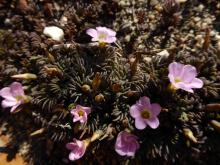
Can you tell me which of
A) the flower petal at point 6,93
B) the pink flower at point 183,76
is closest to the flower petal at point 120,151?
the pink flower at point 183,76

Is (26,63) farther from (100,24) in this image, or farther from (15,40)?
(100,24)

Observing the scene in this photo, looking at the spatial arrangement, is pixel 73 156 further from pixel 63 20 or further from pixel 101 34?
pixel 63 20

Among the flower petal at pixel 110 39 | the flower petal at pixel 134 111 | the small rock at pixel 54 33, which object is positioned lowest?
the flower petal at pixel 134 111

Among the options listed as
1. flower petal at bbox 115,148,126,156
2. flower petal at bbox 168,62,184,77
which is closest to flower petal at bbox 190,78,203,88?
flower petal at bbox 168,62,184,77

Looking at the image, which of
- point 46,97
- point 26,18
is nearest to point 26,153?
point 46,97

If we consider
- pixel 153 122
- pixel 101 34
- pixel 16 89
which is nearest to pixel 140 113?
pixel 153 122

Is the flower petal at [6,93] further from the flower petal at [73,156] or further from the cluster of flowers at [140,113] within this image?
the flower petal at [73,156]
